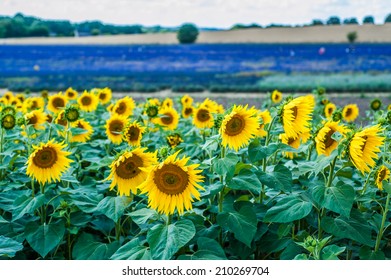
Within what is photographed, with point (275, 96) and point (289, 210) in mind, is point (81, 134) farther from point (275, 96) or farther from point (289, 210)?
point (275, 96)

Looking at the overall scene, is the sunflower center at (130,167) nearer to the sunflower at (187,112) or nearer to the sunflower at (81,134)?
the sunflower at (81,134)

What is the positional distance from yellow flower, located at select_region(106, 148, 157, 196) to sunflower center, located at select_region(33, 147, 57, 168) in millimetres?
288

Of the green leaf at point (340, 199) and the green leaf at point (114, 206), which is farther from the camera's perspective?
the green leaf at point (114, 206)

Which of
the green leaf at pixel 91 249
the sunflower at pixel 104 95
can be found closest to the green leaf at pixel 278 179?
the green leaf at pixel 91 249

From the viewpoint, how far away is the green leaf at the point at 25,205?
2092 mm

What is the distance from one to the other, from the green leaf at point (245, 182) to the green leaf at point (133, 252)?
41cm

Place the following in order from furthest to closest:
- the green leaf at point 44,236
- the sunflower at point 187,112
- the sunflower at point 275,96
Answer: the sunflower at point 275,96
the sunflower at point 187,112
the green leaf at point 44,236

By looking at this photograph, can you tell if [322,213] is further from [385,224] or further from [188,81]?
[188,81]

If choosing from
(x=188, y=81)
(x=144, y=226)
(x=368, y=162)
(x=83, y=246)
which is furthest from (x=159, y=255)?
(x=188, y=81)

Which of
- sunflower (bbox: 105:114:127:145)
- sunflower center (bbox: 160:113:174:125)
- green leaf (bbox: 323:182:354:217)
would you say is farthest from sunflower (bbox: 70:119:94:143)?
green leaf (bbox: 323:182:354:217)

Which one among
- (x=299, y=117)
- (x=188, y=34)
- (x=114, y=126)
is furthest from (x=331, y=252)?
(x=188, y=34)

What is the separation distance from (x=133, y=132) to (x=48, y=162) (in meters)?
0.55

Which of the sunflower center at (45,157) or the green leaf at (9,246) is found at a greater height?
the sunflower center at (45,157)

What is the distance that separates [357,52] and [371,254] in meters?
14.6
